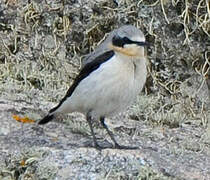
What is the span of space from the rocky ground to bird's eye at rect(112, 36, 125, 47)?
3.16 ft

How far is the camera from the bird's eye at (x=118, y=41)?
6398 mm

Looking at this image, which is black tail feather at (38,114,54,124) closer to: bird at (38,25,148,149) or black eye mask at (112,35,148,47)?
bird at (38,25,148,149)

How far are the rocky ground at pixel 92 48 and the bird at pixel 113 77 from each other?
52cm

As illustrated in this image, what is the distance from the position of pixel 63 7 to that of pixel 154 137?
236cm

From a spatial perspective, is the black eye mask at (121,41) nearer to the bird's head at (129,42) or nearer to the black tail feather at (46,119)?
the bird's head at (129,42)

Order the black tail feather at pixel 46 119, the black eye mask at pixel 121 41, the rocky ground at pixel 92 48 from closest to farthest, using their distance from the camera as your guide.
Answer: the black eye mask at pixel 121 41, the black tail feather at pixel 46 119, the rocky ground at pixel 92 48

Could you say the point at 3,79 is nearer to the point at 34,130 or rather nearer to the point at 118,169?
the point at 34,130

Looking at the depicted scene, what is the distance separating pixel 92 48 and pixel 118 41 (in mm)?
2340

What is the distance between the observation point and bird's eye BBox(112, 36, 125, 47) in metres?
6.40

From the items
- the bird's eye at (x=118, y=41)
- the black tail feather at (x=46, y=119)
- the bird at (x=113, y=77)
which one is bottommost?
the black tail feather at (x=46, y=119)

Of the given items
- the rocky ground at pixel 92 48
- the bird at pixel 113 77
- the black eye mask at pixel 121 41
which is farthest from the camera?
the rocky ground at pixel 92 48

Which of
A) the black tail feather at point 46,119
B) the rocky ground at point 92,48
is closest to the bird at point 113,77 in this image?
the black tail feather at point 46,119

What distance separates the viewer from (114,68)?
6.22 meters

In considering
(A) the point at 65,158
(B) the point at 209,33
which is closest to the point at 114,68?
(A) the point at 65,158
